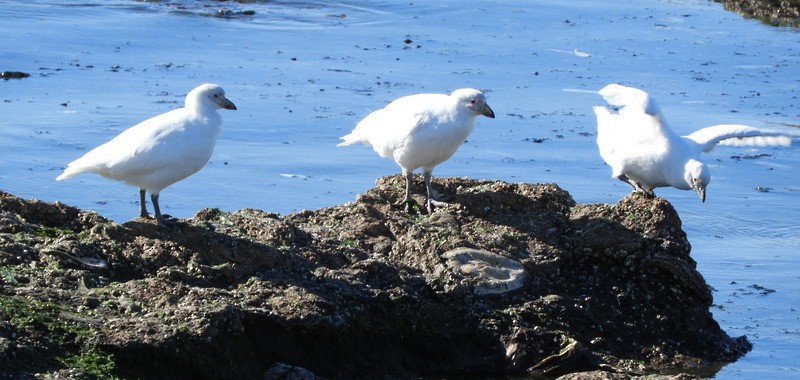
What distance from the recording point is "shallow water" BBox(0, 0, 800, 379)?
463 inches

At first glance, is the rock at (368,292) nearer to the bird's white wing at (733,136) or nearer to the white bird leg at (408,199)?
the white bird leg at (408,199)

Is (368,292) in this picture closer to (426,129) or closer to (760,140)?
(426,129)

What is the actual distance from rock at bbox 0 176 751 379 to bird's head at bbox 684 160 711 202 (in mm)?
897

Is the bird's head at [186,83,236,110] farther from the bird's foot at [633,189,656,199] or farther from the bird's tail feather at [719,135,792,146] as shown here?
the bird's tail feather at [719,135,792,146]

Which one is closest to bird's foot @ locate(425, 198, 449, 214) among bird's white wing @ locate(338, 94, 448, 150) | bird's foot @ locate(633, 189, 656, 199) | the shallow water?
bird's white wing @ locate(338, 94, 448, 150)

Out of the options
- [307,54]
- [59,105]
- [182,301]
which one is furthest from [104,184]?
[307,54]

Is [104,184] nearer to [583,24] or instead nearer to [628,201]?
[628,201]

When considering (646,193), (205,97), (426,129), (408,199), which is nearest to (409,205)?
(408,199)

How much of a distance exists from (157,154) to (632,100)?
416cm

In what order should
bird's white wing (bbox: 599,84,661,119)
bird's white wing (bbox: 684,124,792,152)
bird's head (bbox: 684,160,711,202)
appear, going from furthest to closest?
bird's white wing (bbox: 684,124,792,152), bird's white wing (bbox: 599,84,661,119), bird's head (bbox: 684,160,711,202)

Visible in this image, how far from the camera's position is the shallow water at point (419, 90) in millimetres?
11758

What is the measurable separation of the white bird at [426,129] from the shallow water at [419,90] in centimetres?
217

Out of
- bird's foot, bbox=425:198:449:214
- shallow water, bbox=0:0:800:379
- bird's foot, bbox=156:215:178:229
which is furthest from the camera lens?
shallow water, bbox=0:0:800:379

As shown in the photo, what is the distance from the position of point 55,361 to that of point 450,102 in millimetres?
4020
